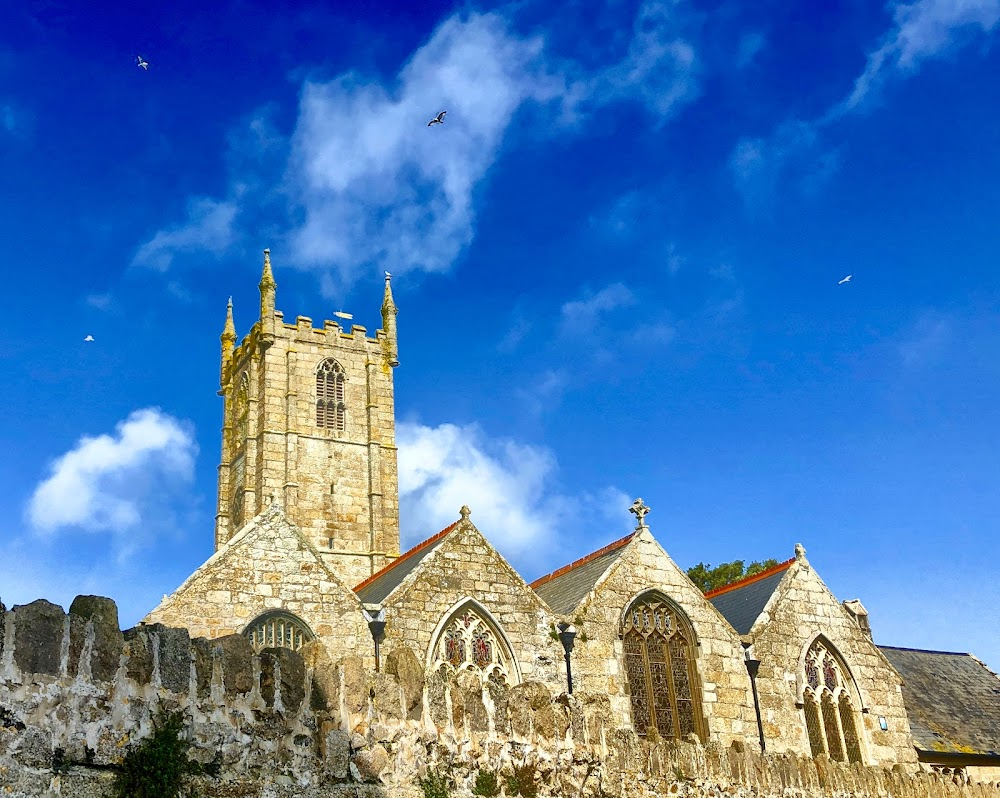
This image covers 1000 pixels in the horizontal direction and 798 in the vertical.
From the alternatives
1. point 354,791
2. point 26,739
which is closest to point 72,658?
point 26,739

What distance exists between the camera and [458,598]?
64.8 feet

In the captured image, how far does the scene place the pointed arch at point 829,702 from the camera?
856 inches

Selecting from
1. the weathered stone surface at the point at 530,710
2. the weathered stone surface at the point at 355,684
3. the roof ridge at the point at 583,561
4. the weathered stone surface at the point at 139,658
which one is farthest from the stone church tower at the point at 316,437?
the weathered stone surface at the point at 139,658

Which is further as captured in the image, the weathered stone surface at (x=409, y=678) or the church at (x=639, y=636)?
the church at (x=639, y=636)

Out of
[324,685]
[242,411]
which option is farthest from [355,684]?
[242,411]

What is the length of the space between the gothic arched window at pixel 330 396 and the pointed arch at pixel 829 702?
87.6ft

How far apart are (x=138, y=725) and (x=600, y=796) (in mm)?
5293

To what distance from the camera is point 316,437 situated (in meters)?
44.3

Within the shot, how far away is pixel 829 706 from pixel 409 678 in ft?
50.7

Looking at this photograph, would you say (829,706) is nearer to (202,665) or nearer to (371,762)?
(371,762)

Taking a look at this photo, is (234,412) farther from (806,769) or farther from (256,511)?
(806,769)

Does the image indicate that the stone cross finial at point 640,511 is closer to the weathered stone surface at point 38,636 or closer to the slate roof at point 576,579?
the slate roof at point 576,579

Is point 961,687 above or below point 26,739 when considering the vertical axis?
above

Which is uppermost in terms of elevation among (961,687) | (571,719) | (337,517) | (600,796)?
(337,517)
